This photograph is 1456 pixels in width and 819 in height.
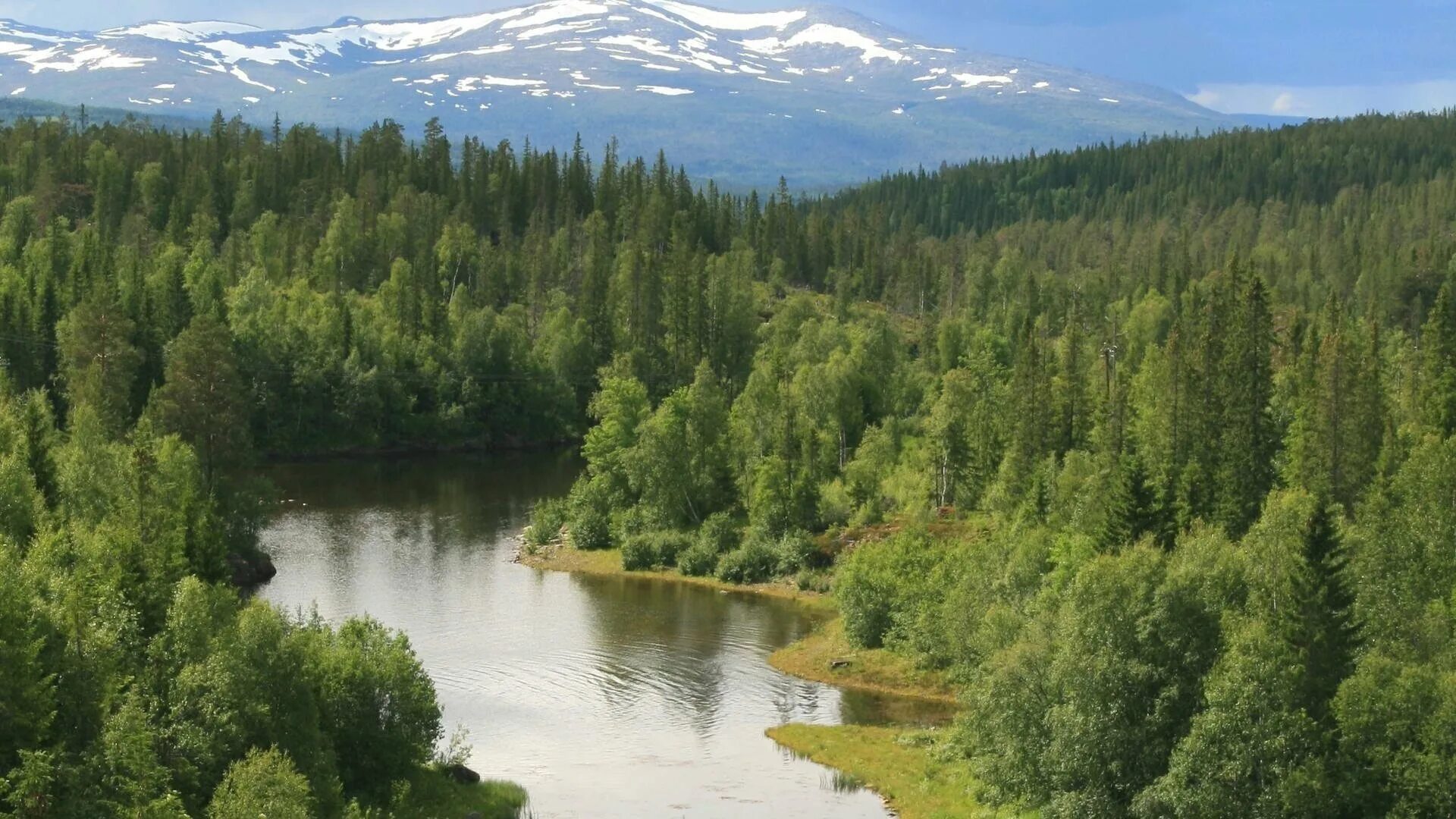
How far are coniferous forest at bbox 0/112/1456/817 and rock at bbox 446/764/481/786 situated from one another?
0.88 metres

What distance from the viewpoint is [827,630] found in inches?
3273

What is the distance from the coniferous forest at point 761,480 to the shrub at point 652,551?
221 mm

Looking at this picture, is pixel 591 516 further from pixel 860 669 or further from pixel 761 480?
Answer: pixel 860 669

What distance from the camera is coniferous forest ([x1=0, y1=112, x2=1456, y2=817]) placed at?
4997 centimetres

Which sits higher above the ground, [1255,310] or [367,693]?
[1255,310]

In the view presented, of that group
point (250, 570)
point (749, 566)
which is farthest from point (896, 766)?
point (250, 570)

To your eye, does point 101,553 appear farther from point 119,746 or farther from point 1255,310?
point 1255,310

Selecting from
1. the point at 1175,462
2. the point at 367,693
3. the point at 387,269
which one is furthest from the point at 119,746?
the point at 387,269

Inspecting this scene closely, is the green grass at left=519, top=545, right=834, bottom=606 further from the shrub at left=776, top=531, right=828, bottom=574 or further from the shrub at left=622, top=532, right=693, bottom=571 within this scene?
the shrub at left=776, top=531, right=828, bottom=574

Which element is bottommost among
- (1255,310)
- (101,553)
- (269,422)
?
(269,422)

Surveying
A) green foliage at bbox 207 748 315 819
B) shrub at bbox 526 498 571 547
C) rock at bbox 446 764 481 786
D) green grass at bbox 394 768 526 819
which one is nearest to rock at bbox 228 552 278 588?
shrub at bbox 526 498 571 547

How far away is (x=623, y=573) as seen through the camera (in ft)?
325

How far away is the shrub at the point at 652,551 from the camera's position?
9962 cm

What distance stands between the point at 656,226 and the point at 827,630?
121 metres
